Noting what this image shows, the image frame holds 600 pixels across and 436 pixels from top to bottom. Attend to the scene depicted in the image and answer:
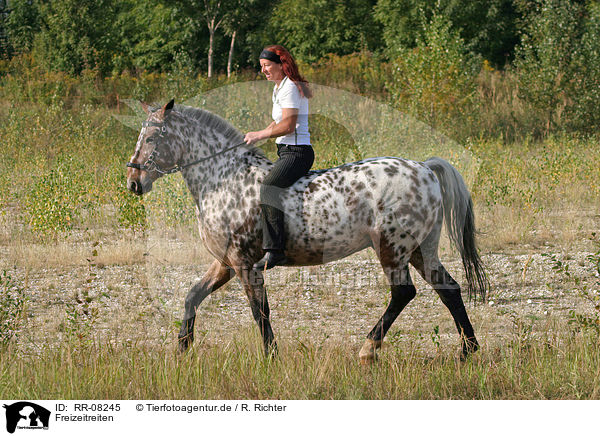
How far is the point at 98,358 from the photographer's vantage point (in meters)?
5.27

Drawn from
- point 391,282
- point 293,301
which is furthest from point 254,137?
point 293,301

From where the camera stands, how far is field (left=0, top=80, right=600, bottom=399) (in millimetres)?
4762

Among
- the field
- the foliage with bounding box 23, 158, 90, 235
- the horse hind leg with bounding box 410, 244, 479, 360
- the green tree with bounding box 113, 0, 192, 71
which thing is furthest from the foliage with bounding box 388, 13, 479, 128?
the green tree with bounding box 113, 0, 192, 71

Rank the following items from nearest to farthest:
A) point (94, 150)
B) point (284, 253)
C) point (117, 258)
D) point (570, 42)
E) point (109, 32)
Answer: point (284, 253)
point (117, 258)
point (94, 150)
point (570, 42)
point (109, 32)

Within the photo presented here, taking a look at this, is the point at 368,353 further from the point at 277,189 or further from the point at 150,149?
the point at 150,149

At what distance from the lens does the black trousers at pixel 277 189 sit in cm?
527

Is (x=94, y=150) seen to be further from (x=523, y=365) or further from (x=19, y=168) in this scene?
(x=523, y=365)

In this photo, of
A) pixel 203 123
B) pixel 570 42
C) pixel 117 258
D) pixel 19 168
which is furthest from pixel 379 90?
pixel 203 123

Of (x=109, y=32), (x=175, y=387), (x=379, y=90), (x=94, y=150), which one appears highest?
(x=109, y=32)

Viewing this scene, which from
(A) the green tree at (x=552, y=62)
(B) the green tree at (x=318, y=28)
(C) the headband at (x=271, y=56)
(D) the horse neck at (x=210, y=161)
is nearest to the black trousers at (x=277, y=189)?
(D) the horse neck at (x=210, y=161)

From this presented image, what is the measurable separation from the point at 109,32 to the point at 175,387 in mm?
30492

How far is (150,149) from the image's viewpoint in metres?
5.25
